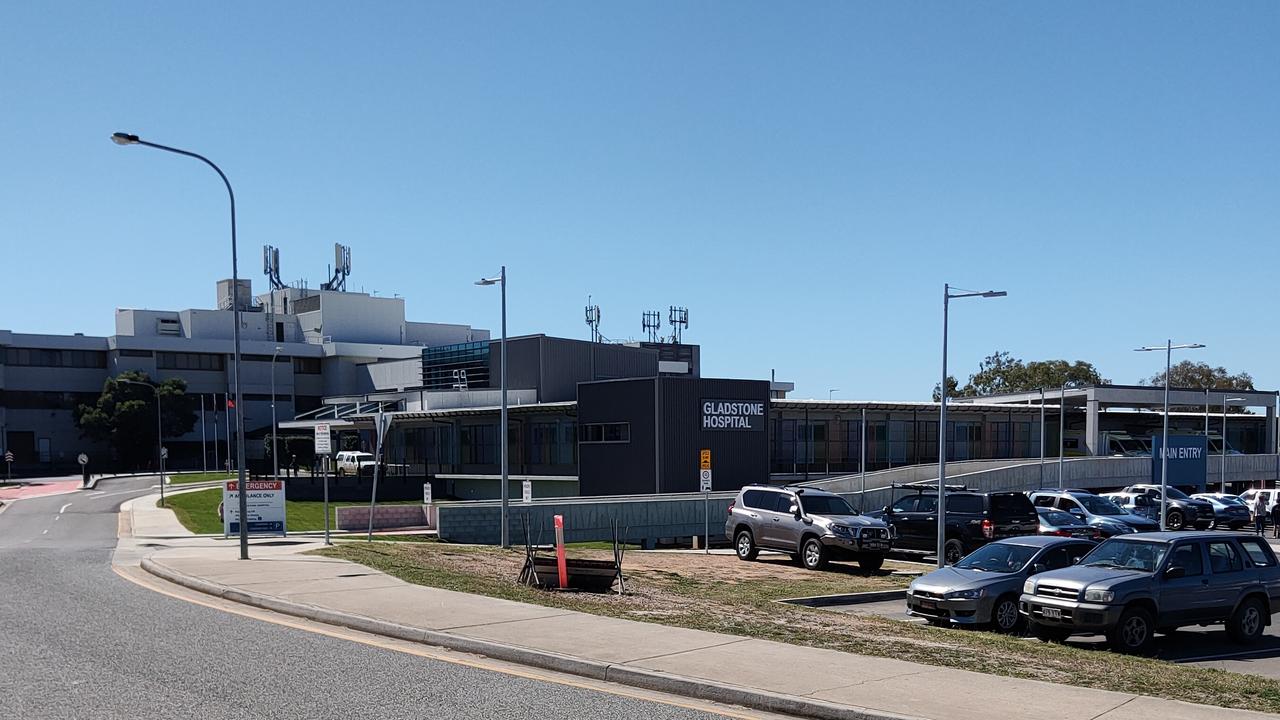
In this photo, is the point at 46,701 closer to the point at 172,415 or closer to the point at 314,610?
the point at 314,610

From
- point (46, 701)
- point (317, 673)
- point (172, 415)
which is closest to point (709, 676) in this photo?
point (317, 673)

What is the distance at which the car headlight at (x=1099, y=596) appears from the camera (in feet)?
50.1

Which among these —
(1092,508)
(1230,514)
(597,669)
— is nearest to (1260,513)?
(1230,514)

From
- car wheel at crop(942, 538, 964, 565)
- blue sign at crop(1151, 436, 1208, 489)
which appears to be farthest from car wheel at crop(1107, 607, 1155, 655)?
blue sign at crop(1151, 436, 1208, 489)

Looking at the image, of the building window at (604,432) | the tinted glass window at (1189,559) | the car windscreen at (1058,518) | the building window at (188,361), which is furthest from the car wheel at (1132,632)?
the building window at (188,361)

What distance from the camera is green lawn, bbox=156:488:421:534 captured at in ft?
125

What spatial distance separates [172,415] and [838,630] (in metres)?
83.9

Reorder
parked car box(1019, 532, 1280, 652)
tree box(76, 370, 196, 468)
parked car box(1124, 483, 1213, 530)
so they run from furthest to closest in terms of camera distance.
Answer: tree box(76, 370, 196, 468), parked car box(1124, 483, 1213, 530), parked car box(1019, 532, 1280, 652)

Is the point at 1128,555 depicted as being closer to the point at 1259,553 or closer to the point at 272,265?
the point at 1259,553

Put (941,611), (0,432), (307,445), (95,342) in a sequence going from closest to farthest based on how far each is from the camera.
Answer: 1. (941,611)
2. (307,445)
3. (0,432)
4. (95,342)

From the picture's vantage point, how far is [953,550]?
29391mm

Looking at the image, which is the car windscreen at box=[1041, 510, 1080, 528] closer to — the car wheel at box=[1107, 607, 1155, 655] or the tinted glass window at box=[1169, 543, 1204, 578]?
the tinted glass window at box=[1169, 543, 1204, 578]

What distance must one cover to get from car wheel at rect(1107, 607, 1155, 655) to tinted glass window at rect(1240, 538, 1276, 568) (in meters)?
2.74

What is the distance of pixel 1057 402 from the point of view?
231ft
